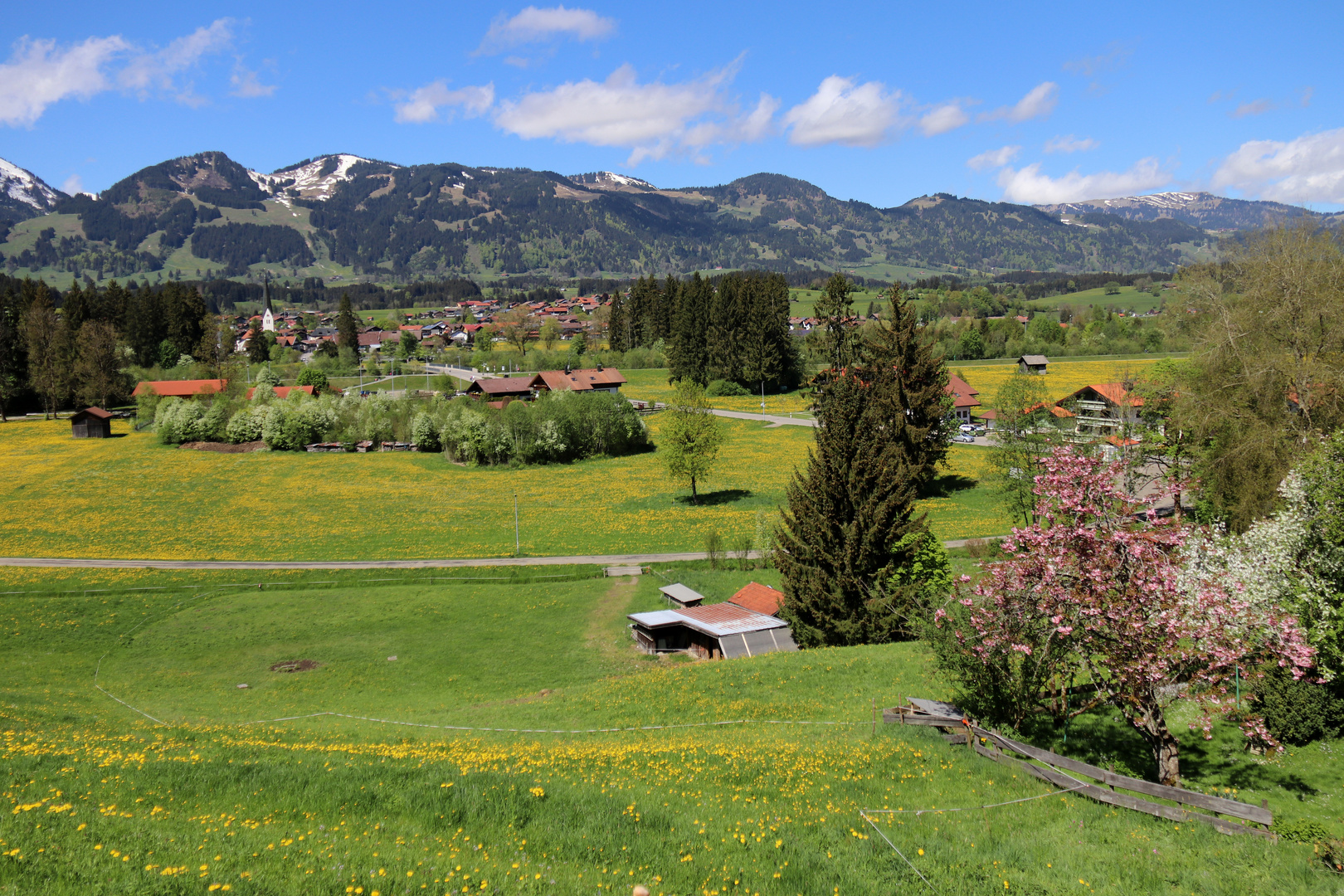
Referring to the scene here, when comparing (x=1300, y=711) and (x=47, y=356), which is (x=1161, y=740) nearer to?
(x=1300, y=711)

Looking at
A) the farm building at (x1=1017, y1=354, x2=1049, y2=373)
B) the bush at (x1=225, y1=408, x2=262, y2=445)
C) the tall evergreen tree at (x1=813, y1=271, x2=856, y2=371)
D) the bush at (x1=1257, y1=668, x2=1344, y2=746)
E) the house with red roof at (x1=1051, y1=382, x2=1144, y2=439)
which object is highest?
the tall evergreen tree at (x1=813, y1=271, x2=856, y2=371)

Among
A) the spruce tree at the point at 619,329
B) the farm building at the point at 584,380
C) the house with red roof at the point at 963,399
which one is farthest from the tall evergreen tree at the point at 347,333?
the house with red roof at the point at 963,399

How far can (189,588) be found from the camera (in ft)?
140

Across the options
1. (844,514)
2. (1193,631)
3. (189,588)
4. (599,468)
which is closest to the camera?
(1193,631)

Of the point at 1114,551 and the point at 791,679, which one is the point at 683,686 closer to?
the point at 791,679

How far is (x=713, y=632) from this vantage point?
31.0m

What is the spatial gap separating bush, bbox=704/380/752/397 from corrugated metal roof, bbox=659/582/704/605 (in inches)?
3120

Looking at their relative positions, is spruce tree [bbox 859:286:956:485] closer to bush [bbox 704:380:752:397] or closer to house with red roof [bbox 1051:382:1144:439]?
house with red roof [bbox 1051:382:1144:439]

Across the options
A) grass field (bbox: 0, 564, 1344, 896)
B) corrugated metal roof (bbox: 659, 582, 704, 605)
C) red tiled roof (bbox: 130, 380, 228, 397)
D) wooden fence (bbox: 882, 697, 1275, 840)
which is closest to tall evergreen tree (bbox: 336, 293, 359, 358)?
red tiled roof (bbox: 130, 380, 228, 397)

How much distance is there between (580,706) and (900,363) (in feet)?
147

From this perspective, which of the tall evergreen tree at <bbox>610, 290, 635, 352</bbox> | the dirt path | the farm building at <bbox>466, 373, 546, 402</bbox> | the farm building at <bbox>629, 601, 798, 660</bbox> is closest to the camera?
the farm building at <bbox>629, 601, 798, 660</bbox>

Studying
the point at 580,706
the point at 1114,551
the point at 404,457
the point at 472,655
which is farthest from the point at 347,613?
the point at 404,457

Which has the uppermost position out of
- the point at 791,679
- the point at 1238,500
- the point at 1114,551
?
the point at 1114,551

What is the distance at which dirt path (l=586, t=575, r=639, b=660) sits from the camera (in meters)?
33.0
